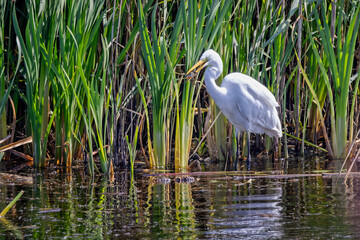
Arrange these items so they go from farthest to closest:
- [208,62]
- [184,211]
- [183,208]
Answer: [208,62] → [183,208] → [184,211]

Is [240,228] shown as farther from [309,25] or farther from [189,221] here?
[309,25]

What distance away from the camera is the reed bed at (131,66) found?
584cm

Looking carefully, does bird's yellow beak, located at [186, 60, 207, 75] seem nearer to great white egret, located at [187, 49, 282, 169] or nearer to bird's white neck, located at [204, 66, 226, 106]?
great white egret, located at [187, 49, 282, 169]

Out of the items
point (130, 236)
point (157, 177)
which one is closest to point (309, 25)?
point (157, 177)

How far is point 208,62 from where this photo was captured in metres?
6.52

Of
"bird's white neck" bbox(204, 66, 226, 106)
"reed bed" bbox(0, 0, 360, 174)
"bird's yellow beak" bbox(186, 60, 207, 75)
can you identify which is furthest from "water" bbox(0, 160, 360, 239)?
"bird's white neck" bbox(204, 66, 226, 106)

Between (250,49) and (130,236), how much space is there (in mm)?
4045

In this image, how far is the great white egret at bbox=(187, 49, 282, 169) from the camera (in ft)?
22.3

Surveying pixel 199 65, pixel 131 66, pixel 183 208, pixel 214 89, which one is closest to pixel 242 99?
A: pixel 214 89

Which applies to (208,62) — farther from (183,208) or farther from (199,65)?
(183,208)

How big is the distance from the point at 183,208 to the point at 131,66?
285cm

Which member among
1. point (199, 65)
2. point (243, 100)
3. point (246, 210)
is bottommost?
point (246, 210)

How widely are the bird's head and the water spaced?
1141mm

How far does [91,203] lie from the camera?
4469 mm
